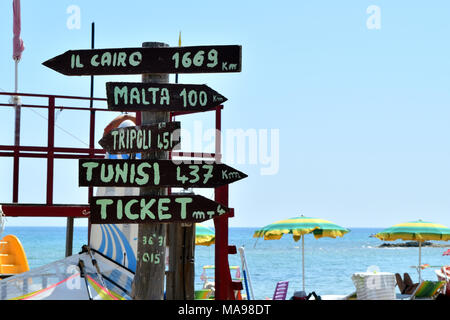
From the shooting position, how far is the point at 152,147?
311 inches

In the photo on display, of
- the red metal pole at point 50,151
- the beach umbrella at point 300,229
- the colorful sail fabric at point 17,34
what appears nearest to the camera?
the red metal pole at point 50,151

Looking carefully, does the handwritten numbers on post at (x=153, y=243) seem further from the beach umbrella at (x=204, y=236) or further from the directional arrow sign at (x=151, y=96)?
the beach umbrella at (x=204, y=236)

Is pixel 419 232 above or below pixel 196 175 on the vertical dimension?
below

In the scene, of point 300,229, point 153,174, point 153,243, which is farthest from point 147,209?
point 300,229

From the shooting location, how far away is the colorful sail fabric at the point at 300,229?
20.9 metres

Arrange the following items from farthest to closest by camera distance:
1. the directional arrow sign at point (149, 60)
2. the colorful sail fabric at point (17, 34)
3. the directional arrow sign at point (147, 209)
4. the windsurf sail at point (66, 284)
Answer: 1. the colorful sail fabric at point (17, 34)
2. the windsurf sail at point (66, 284)
3. the directional arrow sign at point (149, 60)
4. the directional arrow sign at point (147, 209)

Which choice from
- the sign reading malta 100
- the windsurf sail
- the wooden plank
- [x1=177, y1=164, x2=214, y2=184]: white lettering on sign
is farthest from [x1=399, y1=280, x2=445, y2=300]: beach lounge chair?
[x1=177, y1=164, x2=214, y2=184]: white lettering on sign

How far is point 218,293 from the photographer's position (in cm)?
1094

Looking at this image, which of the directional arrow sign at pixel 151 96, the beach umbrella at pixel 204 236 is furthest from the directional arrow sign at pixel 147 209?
the beach umbrella at pixel 204 236

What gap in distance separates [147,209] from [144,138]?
731 millimetres

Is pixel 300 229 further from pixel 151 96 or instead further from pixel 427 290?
pixel 151 96

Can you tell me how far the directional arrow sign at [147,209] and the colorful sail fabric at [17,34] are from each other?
10.3 meters
